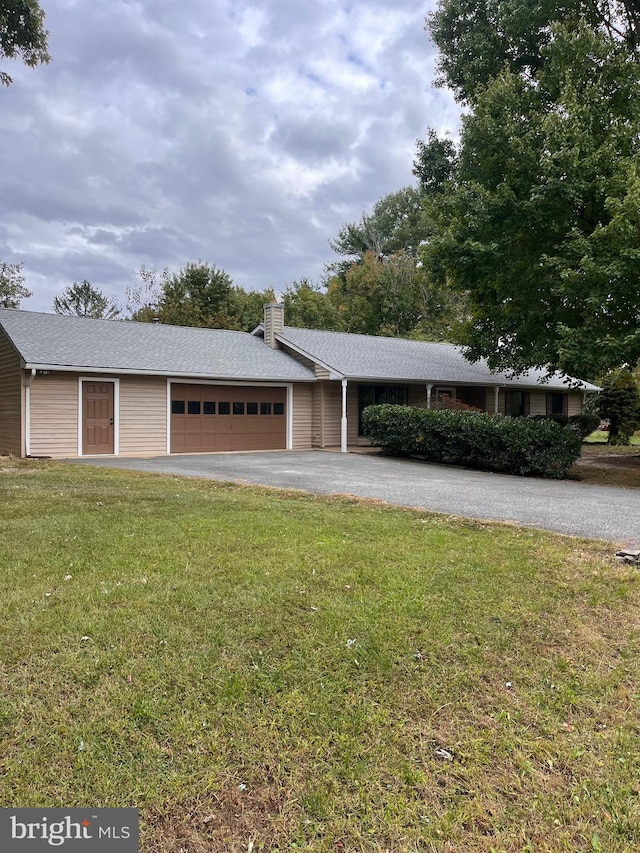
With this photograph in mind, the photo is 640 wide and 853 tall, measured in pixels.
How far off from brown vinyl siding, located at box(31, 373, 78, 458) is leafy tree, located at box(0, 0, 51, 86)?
6.67m

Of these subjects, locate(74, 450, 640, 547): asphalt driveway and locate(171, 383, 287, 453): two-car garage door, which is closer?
locate(74, 450, 640, 547): asphalt driveway

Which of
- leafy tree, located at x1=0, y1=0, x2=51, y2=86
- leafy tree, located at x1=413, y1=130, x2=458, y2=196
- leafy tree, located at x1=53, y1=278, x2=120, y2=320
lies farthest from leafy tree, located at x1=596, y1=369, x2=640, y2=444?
leafy tree, located at x1=53, y1=278, x2=120, y2=320

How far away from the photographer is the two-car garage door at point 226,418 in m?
16.7

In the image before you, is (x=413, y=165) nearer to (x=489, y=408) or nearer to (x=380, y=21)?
(x=380, y=21)

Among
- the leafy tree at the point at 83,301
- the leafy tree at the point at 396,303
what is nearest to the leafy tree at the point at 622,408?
the leafy tree at the point at 396,303

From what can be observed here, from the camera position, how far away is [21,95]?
14.2m

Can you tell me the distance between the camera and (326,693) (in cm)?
298

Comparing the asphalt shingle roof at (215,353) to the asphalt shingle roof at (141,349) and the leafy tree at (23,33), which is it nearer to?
the asphalt shingle roof at (141,349)

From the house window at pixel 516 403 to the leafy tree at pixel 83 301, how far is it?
109 ft

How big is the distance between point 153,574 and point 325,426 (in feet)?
48.1

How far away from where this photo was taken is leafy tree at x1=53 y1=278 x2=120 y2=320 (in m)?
44.5

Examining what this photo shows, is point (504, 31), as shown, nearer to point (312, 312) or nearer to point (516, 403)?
point (516, 403)

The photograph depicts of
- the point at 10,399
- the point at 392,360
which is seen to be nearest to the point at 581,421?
the point at 392,360

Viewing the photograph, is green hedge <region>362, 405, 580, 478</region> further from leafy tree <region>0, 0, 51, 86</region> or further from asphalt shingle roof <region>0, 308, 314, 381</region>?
leafy tree <region>0, 0, 51, 86</region>
